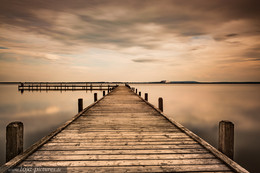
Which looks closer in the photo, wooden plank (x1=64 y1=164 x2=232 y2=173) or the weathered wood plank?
wooden plank (x1=64 y1=164 x2=232 y2=173)

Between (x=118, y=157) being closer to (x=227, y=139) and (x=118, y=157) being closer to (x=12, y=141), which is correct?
(x=12, y=141)

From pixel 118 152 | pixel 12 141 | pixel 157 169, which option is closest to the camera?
pixel 157 169

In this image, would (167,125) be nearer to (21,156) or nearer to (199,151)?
(199,151)

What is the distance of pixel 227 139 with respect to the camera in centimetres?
338

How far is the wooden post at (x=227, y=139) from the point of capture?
10.9 feet

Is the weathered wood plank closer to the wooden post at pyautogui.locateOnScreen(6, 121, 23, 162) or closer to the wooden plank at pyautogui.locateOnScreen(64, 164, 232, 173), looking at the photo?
the wooden post at pyautogui.locateOnScreen(6, 121, 23, 162)

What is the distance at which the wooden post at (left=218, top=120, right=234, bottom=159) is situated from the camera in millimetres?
3334

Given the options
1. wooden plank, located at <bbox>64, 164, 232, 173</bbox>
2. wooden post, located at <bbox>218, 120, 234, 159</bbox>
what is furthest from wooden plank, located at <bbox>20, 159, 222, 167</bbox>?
wooden post, located at <bbox>218, 120, 234, 159</bbox>

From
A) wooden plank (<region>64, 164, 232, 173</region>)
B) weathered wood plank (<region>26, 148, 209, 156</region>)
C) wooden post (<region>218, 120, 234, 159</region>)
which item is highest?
wooden post (<region>218, 120, 234, 159</region>)

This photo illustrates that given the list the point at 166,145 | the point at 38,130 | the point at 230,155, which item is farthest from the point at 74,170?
the point at 38,130

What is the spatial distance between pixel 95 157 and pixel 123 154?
0.56 metres

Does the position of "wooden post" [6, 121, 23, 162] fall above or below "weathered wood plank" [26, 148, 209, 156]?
above

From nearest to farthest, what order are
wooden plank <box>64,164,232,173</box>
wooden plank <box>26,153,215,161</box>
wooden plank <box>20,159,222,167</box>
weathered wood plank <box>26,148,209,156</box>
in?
wooden plank <box>64,164,232,173</box> → wooden plank <box>20,159,222,167</box> → wooden plank <box>26,153,215,161</box> → weathered wood plank <box>26,148,209,156</box>

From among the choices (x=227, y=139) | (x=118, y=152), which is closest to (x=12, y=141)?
(x=118, y=152)
